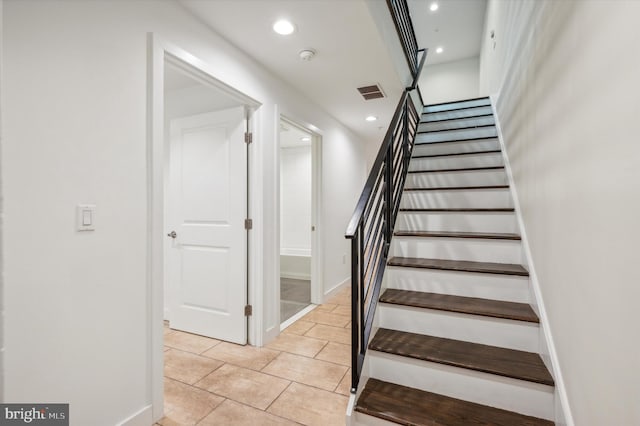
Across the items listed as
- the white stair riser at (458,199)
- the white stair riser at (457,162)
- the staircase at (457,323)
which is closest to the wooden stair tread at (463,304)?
the staircase at (457,323)

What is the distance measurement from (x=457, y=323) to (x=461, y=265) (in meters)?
0.42

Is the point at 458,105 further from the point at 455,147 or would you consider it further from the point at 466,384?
the point at 466,384

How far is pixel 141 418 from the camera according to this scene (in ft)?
5.20

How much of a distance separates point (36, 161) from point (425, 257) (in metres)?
2.25

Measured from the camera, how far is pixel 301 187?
5.73m

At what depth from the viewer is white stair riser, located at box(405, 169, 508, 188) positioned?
2650 millimetres

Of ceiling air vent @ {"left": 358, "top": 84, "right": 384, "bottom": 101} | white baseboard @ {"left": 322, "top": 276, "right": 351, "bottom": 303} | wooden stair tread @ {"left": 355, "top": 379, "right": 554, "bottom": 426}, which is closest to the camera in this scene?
wooden stair tread @ {"left": 355, "top": 379, "right": 554, "bottom": 426}

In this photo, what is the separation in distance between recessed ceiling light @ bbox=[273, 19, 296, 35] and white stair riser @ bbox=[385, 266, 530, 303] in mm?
1777

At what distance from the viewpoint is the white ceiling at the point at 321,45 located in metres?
1.86

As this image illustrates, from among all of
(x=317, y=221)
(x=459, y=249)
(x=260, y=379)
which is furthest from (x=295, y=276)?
(x=459, y=249)

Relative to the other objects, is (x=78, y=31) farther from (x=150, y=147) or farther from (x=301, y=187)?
(x=301, y=187)

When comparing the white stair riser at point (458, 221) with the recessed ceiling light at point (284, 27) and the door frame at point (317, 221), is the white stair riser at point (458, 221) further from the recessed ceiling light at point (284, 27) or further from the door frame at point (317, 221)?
the recessed ceiling light at point (284, 27)

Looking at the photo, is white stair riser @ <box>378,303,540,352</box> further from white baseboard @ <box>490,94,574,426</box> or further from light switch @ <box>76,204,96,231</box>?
light switch @ <box>76,204,96,231</box>

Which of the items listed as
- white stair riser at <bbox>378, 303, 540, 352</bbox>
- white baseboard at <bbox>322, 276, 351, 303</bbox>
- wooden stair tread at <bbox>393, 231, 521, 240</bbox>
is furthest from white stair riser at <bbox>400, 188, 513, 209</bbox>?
white baseboard at <bbox>322, 276, 351, 303</bbox>
